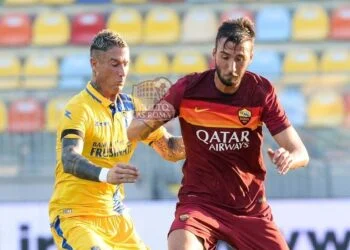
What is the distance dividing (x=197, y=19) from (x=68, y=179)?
8339 millimetres

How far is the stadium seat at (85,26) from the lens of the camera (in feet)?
46.5

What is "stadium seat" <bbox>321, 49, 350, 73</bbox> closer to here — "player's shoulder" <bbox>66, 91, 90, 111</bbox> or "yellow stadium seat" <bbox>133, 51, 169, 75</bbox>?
"yellow stadium seat" <bbox>133, 51, 169, 75</bbox>

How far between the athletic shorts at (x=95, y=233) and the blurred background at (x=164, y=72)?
3071 mm

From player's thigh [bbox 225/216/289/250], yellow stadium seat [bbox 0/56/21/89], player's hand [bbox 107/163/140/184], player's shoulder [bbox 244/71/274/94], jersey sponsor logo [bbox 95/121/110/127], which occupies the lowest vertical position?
player's thigh [bbox 225/216/289/250]

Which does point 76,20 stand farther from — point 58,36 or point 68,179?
point 68,179

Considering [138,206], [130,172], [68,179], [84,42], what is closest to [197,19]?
[84,42]

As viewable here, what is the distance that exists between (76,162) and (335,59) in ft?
27.5

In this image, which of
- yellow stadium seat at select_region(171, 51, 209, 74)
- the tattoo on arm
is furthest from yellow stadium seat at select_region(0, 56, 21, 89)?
the tattoo on arm

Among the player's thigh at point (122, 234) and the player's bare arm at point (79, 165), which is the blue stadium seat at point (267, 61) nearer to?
the player's thigh at point (122, 234)

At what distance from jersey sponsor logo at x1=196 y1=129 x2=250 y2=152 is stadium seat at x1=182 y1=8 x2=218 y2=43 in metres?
8.61

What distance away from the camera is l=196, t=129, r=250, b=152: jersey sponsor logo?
5375 mm

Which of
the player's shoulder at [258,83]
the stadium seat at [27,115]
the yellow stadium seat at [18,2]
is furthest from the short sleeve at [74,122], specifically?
the yellow stadium seat at [18,2]

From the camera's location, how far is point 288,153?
15.8 feet

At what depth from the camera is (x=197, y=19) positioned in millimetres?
14102
